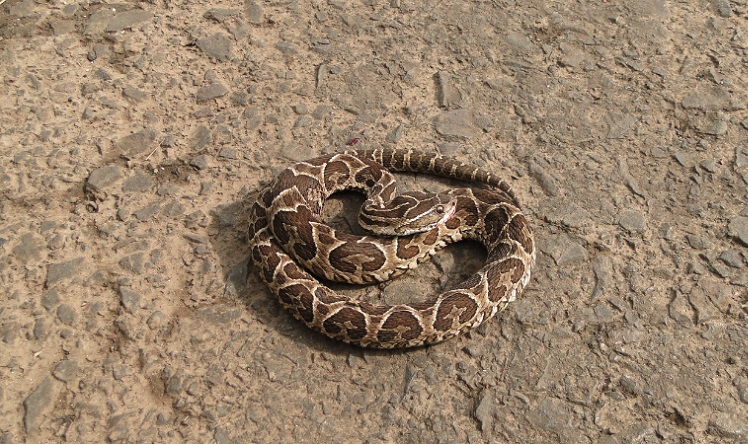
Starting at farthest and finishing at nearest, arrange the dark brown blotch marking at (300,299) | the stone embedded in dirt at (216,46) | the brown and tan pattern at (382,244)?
the stone embedded in dirt at (216,46) → the dark brown blotch marking at (300,299) → the brown and tan pattern at (382,244)

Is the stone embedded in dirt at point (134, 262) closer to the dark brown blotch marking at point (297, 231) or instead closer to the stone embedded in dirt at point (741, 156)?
the dark brown blotch marking at point (297, 231)

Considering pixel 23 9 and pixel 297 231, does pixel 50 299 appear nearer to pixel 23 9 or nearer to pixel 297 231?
pixel 297 231

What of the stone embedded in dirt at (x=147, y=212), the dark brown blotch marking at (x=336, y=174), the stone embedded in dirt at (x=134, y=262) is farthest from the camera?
the dark brown blotch marking at (x=336, y=174)

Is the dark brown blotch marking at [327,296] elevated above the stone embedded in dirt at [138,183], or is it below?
above

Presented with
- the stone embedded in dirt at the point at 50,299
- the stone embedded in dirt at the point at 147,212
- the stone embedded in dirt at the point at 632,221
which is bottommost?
the stone embedded in dirt at the point at 50,299

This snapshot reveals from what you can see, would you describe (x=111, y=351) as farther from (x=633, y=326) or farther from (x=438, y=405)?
(x=633, y=326)

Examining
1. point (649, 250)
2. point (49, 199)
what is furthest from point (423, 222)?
point (49, 199)

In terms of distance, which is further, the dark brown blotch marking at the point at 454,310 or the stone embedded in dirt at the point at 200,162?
the stone embedded in dirt at the point at 200,162

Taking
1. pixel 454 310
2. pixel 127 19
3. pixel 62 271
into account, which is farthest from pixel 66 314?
pixel 127 19

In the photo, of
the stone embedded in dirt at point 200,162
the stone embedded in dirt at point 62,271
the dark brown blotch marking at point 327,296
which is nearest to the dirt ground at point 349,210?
the stone embedded in dirt at point 62,271
